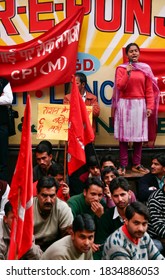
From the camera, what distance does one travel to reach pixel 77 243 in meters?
7.23

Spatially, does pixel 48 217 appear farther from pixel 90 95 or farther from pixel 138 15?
pixel 138 15

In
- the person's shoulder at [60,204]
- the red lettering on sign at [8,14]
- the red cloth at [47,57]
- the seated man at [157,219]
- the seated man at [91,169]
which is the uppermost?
the red lettering on sign at [8,14]

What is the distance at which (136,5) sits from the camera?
11.1m

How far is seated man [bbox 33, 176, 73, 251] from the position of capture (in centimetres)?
841

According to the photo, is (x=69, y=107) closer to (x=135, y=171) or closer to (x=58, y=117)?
(x=58, y=117)

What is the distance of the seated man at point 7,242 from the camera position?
7.60 metres

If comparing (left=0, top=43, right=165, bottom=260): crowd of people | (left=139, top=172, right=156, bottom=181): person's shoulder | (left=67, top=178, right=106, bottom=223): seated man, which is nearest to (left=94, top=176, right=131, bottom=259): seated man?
(left=0, top=43, right=165, bottom=260): crowd of people

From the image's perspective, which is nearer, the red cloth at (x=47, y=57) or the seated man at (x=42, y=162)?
the seated man at (x=42, y=162)

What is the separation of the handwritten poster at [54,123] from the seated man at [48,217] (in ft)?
4.07


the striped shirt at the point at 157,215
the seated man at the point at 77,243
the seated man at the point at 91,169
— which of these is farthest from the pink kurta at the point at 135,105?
the seated man at the point at 77,243

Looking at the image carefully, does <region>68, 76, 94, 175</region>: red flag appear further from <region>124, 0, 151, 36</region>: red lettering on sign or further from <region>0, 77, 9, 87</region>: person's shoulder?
<region>124, 0, 151, 36</region>: red lettering on sign

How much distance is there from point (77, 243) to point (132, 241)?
1.75 feet

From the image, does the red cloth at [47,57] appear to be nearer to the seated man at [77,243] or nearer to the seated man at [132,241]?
the seated man at [132,241]

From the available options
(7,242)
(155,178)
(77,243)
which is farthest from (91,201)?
(77,243)
